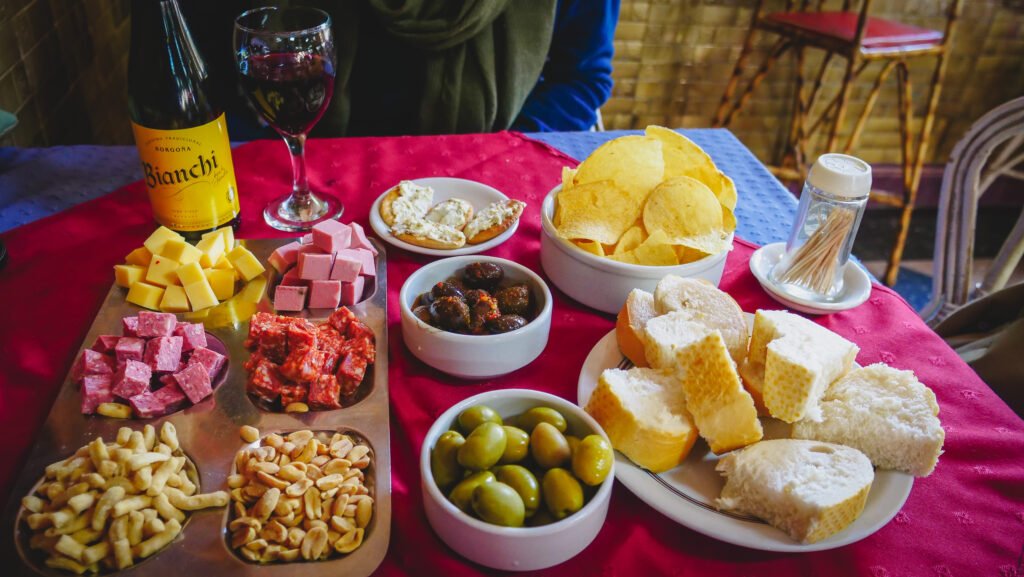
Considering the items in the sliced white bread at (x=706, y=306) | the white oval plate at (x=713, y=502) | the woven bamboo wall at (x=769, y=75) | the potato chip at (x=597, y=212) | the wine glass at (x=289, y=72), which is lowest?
the woven bamboo wall at (x=769, y=75)

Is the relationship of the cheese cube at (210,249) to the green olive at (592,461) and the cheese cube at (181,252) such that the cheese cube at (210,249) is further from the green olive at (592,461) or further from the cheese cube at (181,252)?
the green olive at (592,461)

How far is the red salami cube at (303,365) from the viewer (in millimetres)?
863

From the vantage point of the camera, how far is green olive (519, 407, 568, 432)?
74 cm

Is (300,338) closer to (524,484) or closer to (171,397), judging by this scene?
(171,397)

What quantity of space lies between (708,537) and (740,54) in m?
2.82

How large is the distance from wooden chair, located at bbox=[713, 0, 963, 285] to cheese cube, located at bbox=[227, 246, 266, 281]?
2.26 meters

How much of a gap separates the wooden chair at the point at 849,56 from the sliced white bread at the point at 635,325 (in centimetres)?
204

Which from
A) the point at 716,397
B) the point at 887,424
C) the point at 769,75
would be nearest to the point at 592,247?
the point at 716,397

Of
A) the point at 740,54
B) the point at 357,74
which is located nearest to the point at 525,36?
the point at 357,74

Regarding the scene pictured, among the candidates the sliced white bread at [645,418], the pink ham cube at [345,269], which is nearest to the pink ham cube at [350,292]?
the pink ham cube at [345,269]

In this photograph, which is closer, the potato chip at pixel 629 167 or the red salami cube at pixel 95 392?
the red salami cube at pixel 95 392

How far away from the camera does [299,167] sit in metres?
1.25

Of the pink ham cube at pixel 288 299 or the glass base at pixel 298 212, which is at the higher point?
the pink ham cube at pixel 288 299

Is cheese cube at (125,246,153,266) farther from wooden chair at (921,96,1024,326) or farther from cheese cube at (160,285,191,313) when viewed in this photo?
wooden chair at (921,96,1024,326)
